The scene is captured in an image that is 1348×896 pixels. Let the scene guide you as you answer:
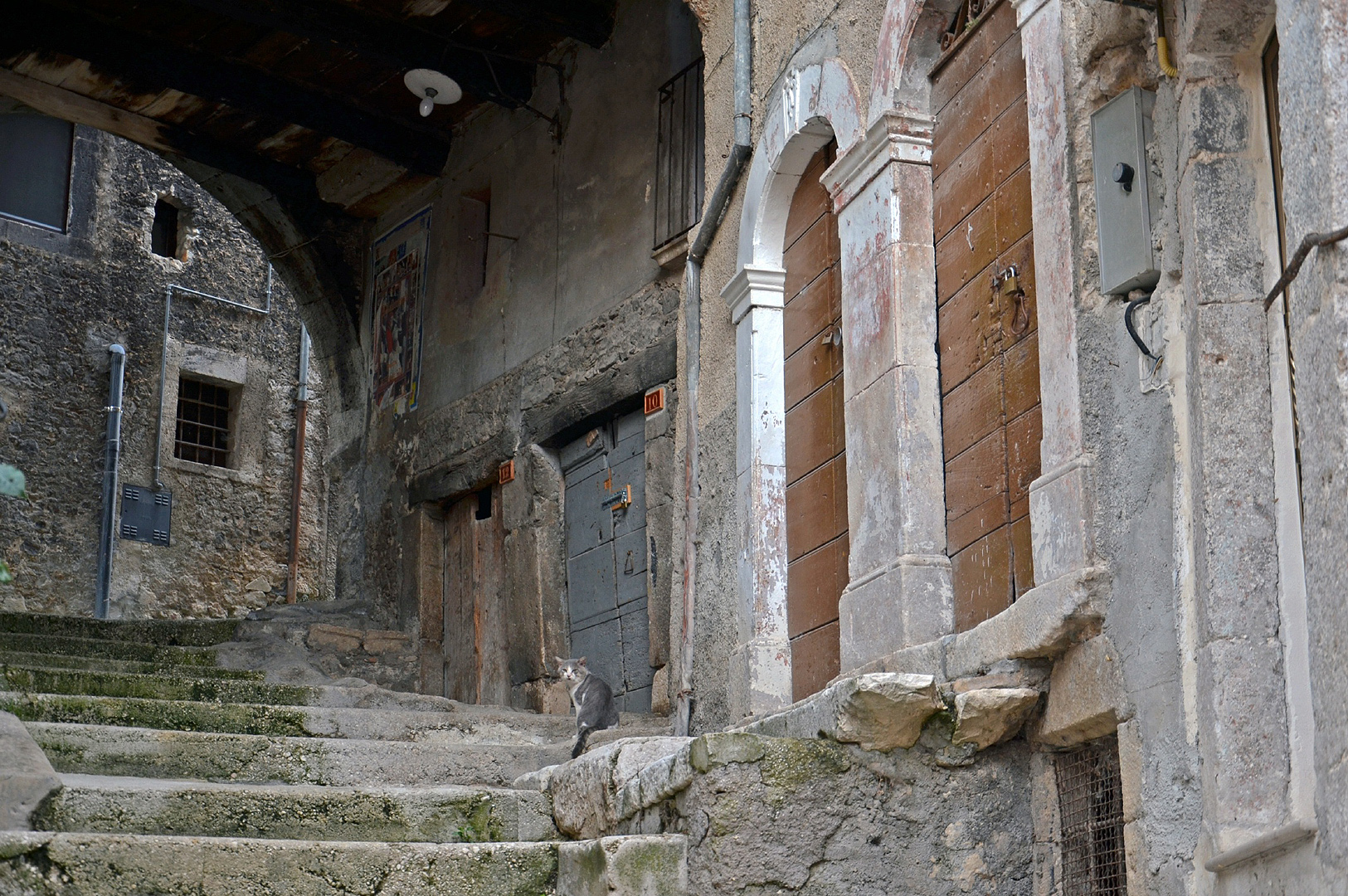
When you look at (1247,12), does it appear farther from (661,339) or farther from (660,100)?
(660,100)

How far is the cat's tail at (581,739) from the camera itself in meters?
6.14

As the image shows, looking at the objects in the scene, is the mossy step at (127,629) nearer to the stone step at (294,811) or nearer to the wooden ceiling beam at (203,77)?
the wooden ceiling beam at (203,77)

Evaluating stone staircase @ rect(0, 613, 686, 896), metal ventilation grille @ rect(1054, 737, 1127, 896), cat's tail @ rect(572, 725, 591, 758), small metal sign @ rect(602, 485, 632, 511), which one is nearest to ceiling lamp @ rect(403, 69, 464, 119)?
small metal sign @ rect(602, 485, 632, 511)

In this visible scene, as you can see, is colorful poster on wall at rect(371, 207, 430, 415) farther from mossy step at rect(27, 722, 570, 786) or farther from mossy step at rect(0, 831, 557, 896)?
mossy step at rect(0, 831, 557, 896)

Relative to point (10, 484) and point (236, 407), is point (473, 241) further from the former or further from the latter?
point (10, 484)

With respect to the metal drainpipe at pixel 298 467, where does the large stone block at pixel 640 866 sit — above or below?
below

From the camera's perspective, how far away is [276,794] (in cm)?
445

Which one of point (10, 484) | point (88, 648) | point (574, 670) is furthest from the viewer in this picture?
point (88, 648)

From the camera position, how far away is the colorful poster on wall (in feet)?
36.3

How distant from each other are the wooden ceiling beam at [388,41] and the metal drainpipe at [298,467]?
683cm

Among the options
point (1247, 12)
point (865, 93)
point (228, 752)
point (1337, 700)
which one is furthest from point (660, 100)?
point (1337, 700)

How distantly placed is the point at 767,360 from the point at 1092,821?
281 centimetres

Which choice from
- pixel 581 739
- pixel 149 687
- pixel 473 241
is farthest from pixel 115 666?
pixel 473 241

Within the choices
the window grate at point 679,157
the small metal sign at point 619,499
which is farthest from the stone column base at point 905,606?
the small metal sign at point 619,499
